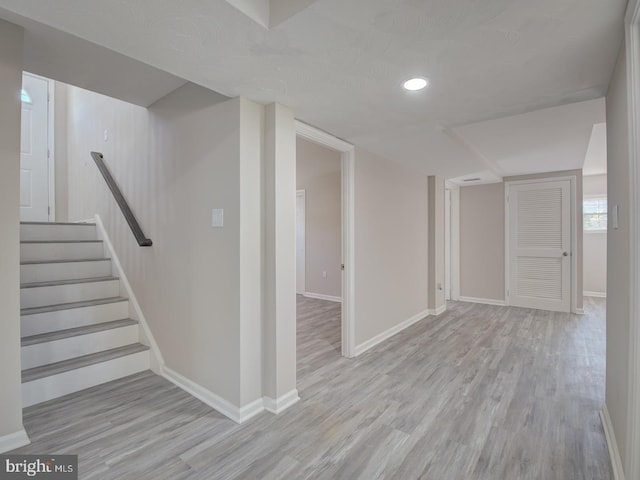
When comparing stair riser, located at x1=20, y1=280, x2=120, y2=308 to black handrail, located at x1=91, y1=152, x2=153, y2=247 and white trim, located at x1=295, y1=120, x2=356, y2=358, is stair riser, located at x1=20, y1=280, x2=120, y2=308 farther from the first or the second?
white trim, located at x1=295, y1=120, x2=356, y2=358

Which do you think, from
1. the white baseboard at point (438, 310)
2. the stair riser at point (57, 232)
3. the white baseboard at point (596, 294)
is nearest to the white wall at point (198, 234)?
the stair riser at point (57, 232)

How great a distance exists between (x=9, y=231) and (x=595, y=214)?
837 cm

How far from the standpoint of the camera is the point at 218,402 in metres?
2.19

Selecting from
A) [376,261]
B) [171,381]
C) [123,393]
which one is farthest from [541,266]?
[123,393]

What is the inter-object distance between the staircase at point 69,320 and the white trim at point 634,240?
10.4 feet

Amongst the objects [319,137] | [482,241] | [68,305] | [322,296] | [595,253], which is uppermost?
[319,137]

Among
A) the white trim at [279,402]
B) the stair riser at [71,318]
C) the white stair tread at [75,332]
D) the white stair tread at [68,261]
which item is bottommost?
the white trim at [279,402]

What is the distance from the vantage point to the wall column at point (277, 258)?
2.20 m

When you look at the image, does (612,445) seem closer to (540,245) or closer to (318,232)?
(540,245)

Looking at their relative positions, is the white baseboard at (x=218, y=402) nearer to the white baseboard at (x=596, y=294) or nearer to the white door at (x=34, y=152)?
the white door at (x=34, y=152)

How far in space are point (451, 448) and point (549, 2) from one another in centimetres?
219

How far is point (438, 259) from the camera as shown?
5.00 metres

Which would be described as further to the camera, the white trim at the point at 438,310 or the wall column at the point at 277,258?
the white trim at the point at 438,310

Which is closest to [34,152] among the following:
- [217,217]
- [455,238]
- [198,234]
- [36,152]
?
[36,152]
